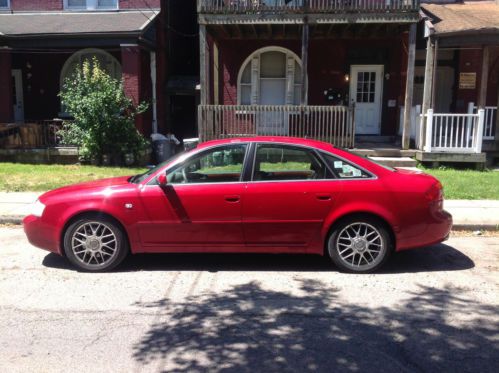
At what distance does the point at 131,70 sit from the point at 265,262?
1003cm

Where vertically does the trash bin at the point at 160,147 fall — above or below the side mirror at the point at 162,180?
below

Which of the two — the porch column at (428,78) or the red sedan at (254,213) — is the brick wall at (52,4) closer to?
the porch column at (428,78)

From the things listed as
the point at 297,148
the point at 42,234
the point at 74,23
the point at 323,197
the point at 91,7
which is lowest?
the point at 42,234

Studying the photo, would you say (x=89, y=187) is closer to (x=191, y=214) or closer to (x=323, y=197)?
(x=191, y=214)

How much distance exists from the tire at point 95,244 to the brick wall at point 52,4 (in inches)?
496

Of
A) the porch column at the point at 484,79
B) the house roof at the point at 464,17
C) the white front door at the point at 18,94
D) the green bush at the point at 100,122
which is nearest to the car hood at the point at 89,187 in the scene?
the green bush at the point at 100,122

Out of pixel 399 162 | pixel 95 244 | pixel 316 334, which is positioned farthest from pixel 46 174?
pixel 316 334

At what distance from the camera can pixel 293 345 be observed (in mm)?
4043

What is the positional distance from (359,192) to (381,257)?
30.3 inches

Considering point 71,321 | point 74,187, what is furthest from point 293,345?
point 74,187

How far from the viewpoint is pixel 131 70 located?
14.7 meters

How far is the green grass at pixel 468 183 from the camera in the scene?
1008 cm

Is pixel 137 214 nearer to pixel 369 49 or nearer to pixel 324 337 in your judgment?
pixel 324 337

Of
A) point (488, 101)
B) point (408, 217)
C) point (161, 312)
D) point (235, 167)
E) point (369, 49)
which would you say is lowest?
point (161, 312)
